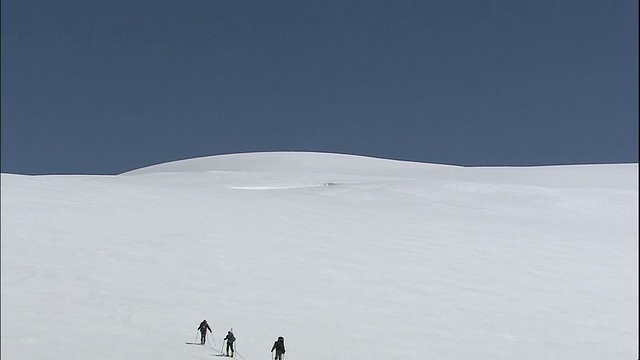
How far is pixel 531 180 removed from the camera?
33.6 metres

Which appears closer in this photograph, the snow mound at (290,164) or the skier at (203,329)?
the skier at (203,329)

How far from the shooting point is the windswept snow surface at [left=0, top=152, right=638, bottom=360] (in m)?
11.2

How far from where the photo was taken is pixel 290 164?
48.8 metres

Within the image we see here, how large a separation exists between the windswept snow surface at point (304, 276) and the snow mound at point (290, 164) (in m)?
21.2

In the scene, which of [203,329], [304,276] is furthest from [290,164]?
[203,329]

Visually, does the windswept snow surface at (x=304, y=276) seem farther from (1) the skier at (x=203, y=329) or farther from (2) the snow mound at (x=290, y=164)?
(2) the snow mound at (x=290, y=164)

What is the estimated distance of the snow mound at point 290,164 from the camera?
1841 inches

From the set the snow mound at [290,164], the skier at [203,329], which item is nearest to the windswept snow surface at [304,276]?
the skier at [203,329]

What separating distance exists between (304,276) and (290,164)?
33964 millimetres

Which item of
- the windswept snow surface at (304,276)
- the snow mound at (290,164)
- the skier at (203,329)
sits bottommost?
the skier at (203,329)

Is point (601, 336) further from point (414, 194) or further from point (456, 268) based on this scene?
point (414, 194)

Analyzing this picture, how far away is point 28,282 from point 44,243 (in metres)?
2.13

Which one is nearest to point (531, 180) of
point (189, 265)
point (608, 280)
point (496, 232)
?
point (496, 232)

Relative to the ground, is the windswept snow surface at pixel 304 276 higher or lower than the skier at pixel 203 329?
higher
